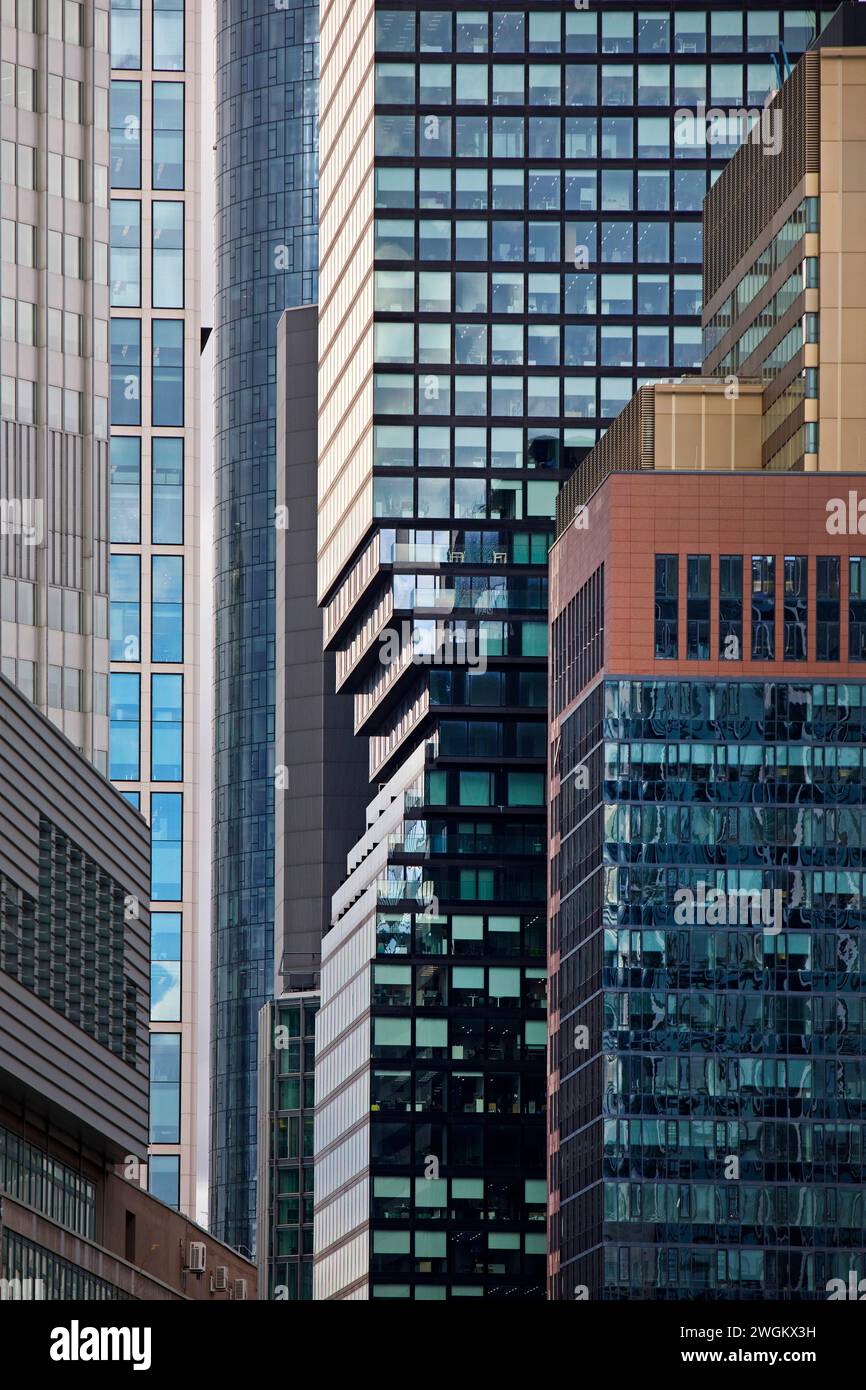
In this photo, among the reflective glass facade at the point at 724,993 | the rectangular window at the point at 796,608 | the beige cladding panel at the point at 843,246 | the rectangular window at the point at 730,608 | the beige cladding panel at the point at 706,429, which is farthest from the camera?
the beige cladding panel at the point at 706,429

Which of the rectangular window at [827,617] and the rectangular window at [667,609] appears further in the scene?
the rectangular window at [667,609]

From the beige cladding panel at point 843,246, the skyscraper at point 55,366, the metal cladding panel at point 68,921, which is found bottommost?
the metal cladding panel at point 68,921

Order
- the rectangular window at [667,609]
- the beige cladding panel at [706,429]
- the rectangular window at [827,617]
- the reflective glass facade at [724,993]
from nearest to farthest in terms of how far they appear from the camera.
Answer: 1. the reflective glass facade at [724,993]
2. the rectangular window at [827,617]
3. the rectangular window at [667,609]
4. the beige cladding panel at [706,429]

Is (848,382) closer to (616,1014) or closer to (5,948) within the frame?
(616,1014)

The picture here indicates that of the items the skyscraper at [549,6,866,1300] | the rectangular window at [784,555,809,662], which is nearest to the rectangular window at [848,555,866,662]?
the skyscraper at [549,6,866,1300]

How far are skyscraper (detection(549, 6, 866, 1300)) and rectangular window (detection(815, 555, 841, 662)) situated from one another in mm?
174

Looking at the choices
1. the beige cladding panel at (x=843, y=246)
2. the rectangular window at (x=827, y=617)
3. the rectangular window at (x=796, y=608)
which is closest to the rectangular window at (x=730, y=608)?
the rectangular window at (x=796, y=608)

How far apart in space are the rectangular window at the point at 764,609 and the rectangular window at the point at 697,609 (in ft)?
8.43

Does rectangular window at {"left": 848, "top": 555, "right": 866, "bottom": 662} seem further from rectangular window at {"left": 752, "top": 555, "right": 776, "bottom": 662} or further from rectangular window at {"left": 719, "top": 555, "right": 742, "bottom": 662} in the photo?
rectangular window at {"left": 719, "top": 555, "right": 742, "bottom": 662}

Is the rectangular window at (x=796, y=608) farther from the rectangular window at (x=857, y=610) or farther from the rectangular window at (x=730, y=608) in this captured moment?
the rectangular window at (x=730, y=608)

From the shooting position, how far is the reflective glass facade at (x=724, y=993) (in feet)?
552

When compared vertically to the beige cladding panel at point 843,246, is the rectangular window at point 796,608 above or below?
below

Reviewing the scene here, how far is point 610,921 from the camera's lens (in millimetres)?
172875
